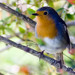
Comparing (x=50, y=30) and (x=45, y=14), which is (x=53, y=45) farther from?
(x=45, y=14)

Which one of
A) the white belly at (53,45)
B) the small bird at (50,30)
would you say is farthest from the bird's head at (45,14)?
the white belly at (53,45)

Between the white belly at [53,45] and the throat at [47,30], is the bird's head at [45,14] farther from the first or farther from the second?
the white belly at [53,45]

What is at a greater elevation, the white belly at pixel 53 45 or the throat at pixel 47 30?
the throat at pixel 47 30

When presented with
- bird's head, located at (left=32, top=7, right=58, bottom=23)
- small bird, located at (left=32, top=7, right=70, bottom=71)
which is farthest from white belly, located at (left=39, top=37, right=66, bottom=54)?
bird's head, located at (left=32, top=7, right=58, bottom=23)

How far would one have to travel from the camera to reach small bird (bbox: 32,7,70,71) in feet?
5.28

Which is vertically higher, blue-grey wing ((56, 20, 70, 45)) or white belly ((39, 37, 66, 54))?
blue-grey wing ((56, 20, 70, 45))

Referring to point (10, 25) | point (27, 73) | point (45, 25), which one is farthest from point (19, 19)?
point (27, 73)

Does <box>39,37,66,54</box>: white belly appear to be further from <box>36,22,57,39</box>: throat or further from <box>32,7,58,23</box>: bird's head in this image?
<box>32,7,58,23</box>: bird's head

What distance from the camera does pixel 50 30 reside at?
5.31 ft

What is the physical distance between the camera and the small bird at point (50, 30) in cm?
161

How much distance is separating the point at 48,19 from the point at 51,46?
186 mm

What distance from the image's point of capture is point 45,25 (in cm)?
162

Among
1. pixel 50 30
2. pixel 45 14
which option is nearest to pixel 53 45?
pixel 50 30

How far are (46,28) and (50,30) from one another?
0.03 meters
